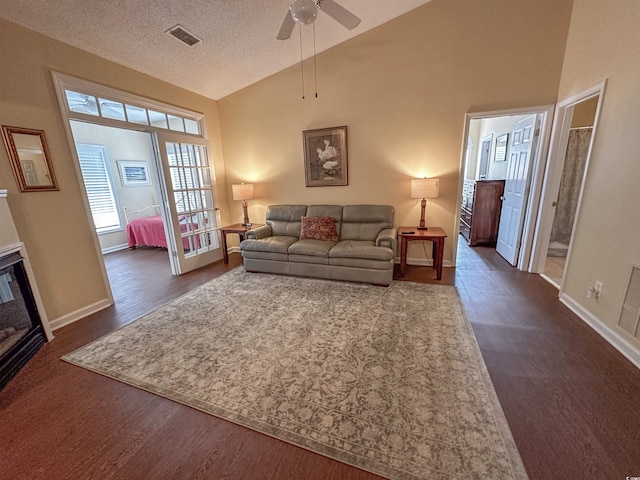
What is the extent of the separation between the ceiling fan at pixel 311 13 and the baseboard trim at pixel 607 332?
10.4 feet

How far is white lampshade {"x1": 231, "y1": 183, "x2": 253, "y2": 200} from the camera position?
423cm

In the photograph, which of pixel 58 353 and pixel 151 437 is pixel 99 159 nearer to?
pixel 58 353

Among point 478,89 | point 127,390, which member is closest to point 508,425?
point 127,390

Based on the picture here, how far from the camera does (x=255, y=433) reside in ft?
4.79

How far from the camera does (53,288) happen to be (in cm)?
255

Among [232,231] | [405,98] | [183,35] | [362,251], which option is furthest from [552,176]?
[183,35]

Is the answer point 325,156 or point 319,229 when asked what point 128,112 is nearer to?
point 325,156

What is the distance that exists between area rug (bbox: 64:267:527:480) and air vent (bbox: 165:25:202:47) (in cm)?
282

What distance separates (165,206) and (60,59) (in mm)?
1762

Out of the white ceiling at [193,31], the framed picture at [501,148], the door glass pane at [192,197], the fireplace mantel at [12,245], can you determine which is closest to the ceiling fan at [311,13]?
the white ceiling at [193,31]

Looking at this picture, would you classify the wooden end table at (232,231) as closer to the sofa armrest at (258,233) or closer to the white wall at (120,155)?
the sofa armrest at (258,233)

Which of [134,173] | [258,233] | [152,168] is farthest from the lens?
[134,173]

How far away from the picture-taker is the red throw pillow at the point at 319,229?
12.4 ft

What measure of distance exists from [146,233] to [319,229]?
375cm
